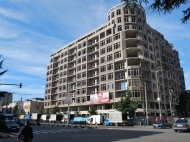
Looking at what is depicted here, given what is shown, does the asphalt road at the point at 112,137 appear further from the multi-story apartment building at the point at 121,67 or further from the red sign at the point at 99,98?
the red sign at the point at 99,98

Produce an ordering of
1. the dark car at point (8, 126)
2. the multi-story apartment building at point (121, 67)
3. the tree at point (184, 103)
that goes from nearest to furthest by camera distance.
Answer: the dark car at point (8, 126), the multi-story apartment building at point (121, 67), the tree at point (184, 103)

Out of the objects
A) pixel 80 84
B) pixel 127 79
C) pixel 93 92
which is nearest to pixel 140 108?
pixel 127 79

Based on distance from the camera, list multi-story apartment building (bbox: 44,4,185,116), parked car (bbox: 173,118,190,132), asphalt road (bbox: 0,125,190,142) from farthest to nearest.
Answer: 1. multi-story apartment building (bbox: 44,4,185,116)
2. parked car (bbox: 173,118,190,132)
3. asphalt road (bbox: 0,125,190,142)

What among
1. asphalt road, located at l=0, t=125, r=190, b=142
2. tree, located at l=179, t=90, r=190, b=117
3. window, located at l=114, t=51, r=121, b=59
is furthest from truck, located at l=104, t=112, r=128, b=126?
tree, located at l=179, t=90, r=190, b=117

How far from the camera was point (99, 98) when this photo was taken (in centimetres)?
5906

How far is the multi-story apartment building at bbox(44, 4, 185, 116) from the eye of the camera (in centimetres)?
5462

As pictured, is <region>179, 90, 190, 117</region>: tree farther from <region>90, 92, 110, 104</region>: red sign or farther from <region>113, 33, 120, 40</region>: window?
<region>113, 33, 120, 40</region>: window

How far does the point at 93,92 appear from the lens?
64.4 metres

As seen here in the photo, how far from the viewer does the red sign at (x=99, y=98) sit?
56.6 m

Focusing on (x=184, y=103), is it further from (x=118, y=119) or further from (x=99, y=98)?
(x=118, y=119)

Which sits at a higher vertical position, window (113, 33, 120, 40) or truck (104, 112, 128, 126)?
window (113, 33, 120, 40)

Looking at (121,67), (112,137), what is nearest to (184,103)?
(121,67)

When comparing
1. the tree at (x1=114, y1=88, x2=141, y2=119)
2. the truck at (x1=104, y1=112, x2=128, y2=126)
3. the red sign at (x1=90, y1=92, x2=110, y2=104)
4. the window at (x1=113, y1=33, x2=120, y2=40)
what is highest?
the window at (x1=113, y1=33, x2=120, y2=40)

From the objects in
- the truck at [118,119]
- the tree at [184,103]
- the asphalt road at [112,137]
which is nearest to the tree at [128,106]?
the truck at [118,119]
